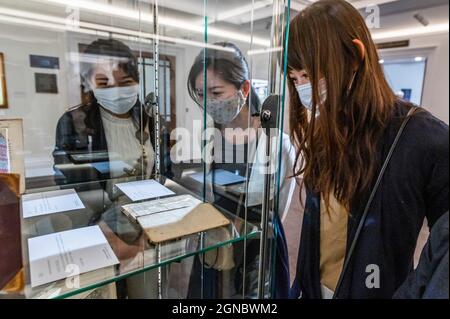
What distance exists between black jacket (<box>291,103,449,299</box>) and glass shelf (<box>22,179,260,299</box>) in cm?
20

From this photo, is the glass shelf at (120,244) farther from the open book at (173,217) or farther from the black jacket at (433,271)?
the black jacket at (433,271)

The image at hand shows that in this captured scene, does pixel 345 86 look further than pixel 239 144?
No

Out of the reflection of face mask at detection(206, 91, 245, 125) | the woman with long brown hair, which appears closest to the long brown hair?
the woman with long brown hair

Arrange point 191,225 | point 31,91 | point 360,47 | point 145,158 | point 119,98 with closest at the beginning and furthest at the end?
point 360,47 → point 191,225 → point 145,158 → point 119,98 → point 31,91

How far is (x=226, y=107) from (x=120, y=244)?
1.69 ft

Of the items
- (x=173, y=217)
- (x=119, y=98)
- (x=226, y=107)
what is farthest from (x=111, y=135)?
(x=173, y=217)

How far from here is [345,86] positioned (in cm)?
49

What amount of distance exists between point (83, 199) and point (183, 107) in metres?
0.59

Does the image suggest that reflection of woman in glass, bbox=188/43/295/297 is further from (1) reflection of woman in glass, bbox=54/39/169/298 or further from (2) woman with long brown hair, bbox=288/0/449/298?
(1) reflection of woman in glass, bbox=54/39/169/298

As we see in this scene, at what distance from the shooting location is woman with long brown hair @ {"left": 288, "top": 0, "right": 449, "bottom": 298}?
0.44m

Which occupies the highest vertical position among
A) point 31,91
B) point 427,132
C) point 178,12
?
point 178,12

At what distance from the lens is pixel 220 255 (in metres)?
0.75

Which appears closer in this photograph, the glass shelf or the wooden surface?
the glass shelf

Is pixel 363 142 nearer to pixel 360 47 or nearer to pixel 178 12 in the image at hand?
pixel 360 47
